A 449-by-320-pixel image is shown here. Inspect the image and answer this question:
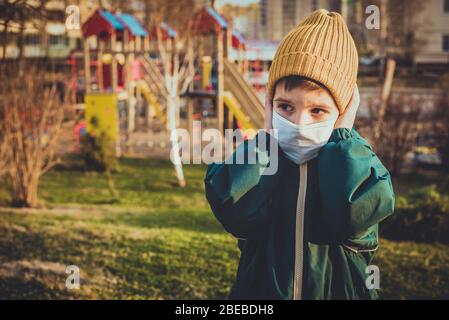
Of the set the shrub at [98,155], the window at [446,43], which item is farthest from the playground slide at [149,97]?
the window at [446,43]

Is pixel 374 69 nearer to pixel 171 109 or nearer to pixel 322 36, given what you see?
pixel 171 109

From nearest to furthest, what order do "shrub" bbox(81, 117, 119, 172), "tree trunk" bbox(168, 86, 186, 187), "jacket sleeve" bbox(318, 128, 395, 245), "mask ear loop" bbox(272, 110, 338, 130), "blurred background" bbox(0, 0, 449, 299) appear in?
"jacket sleeve" bbox(318, 128, 395, 245) → "mask ear loop" bbox(272, 110, 338, 130) → "blurred background" bbox(0, 0, 449, 299) → "tree trunk" bbox(168, 86, 186, 187) → "shrub" bbox(81, 117, 119, 172)

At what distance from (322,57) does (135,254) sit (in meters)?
4.49

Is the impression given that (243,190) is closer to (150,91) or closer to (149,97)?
(149,97)

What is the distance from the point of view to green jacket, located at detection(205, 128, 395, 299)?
2.15 metres

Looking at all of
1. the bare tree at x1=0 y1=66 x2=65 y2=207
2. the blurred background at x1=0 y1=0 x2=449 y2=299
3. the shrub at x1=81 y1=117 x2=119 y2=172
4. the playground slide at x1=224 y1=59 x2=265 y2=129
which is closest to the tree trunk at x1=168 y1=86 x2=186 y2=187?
the blurred background at x1=0 y1=0 x2=449 y2=299

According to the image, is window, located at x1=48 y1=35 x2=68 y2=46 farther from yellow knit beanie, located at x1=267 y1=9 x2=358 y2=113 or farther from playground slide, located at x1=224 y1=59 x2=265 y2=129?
yellow knit beanie, located at x1=267 y1=9 x2=358 y2=113

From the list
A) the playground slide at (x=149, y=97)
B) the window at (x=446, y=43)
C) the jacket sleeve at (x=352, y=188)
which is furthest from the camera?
the window at (x=446, y=43)

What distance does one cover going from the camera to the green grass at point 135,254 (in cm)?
545

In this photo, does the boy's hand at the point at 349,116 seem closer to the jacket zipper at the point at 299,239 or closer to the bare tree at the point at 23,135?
the jacket zipper at the point at 299,239

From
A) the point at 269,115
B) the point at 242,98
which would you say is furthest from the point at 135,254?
the point at 242,98

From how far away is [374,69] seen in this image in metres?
33.0

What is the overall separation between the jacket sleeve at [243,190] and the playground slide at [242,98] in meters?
11.0
